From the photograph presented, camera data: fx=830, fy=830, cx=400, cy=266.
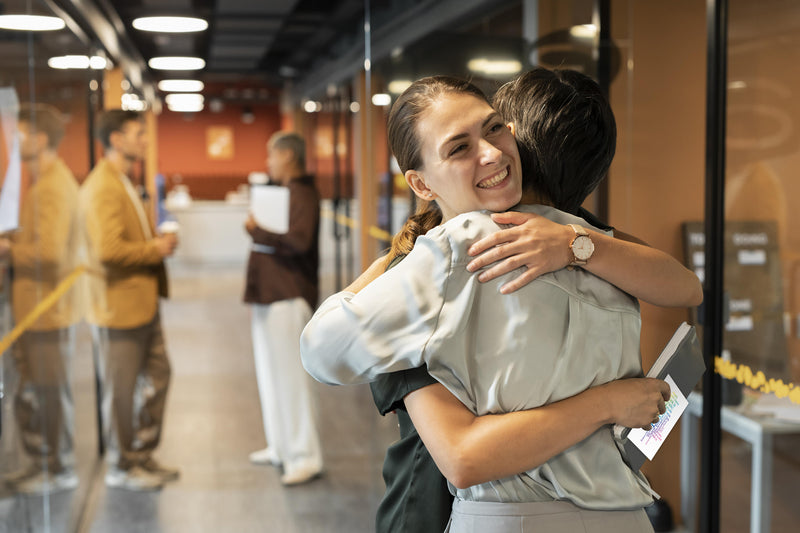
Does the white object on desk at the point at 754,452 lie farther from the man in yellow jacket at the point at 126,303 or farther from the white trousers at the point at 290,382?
the man in yellow jacket at the point at 126,303

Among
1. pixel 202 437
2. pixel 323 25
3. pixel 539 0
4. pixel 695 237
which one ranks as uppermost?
pixel 323 25

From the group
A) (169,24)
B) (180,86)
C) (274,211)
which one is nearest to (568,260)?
(274,211)

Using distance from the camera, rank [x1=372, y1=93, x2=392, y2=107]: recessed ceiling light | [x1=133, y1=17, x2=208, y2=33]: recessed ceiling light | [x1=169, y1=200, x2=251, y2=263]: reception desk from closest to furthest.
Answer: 1. [x1=372, y1=93, x2=392, y2=107]: recessed ceiling light
2. [x1=133, y1=17, x2=208, y2=33]: recessed ceiling light
3. [x1=169, y1=200, x2=251, y2=263]: reception desk

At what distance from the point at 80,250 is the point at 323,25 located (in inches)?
179

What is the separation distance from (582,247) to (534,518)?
1.25ft

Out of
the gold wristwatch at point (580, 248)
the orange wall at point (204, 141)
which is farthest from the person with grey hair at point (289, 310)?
the orange wall at point (204, 141)

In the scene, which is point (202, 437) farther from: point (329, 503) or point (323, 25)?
point (323, 25)

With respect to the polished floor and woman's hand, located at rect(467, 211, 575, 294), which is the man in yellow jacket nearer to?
the polished floor

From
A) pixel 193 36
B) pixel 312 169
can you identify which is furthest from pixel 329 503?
pixel 193 36

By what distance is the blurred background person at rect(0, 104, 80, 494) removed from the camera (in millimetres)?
2549

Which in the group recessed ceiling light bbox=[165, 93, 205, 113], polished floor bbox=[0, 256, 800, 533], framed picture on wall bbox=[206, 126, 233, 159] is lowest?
polished floor bbox=[0, 256, 800, 533]

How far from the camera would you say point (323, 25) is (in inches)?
311

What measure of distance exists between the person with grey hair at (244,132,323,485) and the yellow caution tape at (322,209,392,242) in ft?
1.43

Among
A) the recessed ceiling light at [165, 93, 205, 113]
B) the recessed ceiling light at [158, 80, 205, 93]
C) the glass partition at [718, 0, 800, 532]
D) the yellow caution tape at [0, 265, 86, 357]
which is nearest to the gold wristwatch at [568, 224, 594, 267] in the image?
the glass partition at [718, 0, 800, 532]
